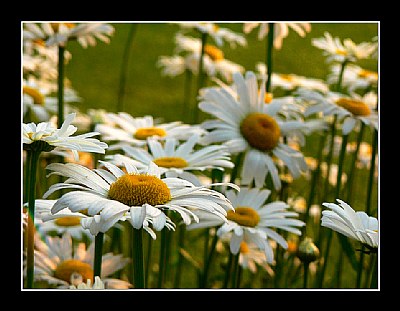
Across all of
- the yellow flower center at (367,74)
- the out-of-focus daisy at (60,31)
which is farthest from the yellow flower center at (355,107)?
the out-of-focus daisy at (60,31)

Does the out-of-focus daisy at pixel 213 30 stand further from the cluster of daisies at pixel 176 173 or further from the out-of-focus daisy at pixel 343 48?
the out-of-focus daisy at pixel 343 48

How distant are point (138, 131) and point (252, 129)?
0.19 meters

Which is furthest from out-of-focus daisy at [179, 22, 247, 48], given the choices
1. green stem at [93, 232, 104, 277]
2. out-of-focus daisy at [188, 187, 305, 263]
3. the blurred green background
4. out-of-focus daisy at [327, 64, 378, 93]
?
green stem at [93, 232, 104, 277]

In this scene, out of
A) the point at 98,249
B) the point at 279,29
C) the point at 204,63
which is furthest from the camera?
the point at 204,63

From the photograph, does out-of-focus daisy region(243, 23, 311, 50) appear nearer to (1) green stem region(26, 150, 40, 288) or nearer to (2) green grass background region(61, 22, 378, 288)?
(1) green stem region(26, 150, 40, 288)

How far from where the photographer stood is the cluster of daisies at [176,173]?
0.80m

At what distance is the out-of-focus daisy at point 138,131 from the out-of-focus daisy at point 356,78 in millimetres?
412

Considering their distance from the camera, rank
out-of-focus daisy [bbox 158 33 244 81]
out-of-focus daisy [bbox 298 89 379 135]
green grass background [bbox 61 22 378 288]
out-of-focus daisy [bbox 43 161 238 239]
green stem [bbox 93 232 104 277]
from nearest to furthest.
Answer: out-of-focus daisy [bbox 43 161 238 239] → green stem [bbox 93 232 104 277] → out-of-focus daisy [bbox 298 89 379 135] → out-of-focus daisy [bbox 158 33 244 81] → green grass background [bbox 61 22 378 288]

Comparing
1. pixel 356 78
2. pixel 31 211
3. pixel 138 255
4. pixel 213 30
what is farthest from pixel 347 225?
pixel 213 30

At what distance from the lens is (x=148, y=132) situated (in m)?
1.22

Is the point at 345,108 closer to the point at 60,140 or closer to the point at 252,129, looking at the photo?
the point at 252,129

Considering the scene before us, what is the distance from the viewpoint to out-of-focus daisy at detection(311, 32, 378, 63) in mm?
1451
